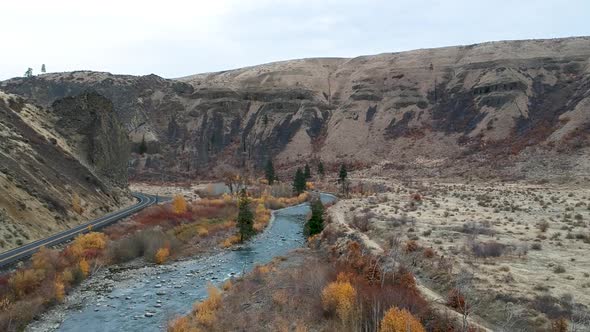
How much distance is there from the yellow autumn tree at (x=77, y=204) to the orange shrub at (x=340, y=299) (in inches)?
1424

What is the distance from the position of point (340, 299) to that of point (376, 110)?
109m

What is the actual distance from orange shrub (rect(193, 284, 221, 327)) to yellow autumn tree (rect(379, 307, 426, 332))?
9.10 metres

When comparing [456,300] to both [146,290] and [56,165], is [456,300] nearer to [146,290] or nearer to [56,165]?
[146,290]

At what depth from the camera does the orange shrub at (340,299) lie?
19.9 metres

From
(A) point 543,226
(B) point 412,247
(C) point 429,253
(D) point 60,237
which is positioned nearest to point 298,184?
(D) point 60,237

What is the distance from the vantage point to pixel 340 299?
20641mm

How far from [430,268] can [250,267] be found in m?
15.6

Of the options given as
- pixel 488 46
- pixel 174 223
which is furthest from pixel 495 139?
pixel 174 223

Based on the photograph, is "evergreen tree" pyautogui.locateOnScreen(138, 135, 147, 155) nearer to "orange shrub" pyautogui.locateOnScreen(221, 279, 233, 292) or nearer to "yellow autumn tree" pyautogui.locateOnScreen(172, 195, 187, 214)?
"yellow autumn tree" pyautogui.locateOnScreen(172, 195, 187, 214)

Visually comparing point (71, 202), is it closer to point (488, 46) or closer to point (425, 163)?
point (425, 163)

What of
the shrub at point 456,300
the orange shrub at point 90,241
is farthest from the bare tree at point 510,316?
the orange shrub at point 90,241

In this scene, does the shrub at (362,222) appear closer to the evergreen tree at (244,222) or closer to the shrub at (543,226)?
the evergreen tree at (244,222)

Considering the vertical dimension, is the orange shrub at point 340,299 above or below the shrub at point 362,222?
above

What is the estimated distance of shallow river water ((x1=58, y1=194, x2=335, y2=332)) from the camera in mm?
23891
